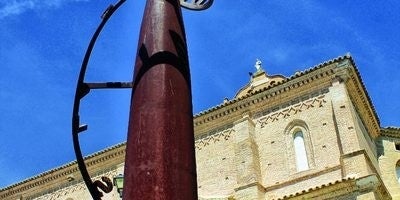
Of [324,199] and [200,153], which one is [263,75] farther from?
[324,199]

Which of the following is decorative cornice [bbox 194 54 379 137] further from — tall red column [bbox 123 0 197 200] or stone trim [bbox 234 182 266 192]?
tall red column [bbox 123 0 197 200]

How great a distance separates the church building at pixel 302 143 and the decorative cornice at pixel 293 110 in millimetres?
36

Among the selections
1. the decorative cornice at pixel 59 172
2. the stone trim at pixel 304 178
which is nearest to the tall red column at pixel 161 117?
the stone trim at pixel 304 178

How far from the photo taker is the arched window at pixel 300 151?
1644 cm

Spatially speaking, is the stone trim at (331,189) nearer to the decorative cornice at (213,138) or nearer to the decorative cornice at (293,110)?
the decorative cornice at (293,110)

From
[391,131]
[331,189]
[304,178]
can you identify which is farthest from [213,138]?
[391,131]

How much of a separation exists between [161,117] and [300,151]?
1497 centimetres

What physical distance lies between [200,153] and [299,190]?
442 cm

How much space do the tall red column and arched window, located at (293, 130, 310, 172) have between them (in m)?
14.3

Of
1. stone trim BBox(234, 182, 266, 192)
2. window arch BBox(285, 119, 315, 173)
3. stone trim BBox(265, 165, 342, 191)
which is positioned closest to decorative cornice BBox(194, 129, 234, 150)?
window arch BBox(285, 119, 315, 173)

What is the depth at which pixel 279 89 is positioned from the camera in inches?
705

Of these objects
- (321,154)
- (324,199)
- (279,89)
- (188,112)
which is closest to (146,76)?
(188,112)

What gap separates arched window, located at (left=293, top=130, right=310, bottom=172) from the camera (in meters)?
16.4

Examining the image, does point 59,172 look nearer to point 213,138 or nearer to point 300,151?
point 213,138
